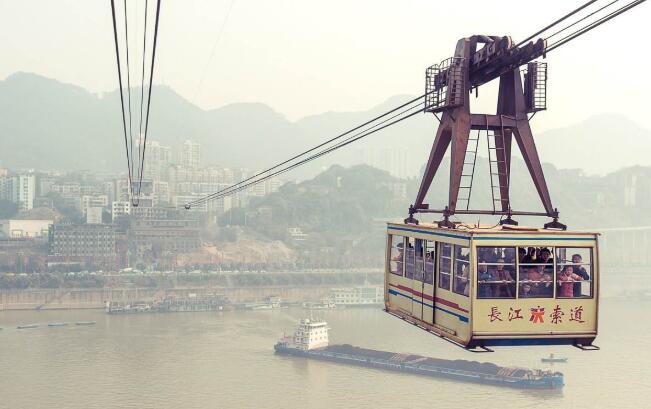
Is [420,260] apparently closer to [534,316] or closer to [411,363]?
[534,316]

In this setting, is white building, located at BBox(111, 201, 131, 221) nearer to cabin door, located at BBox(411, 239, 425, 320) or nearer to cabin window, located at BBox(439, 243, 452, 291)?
cabin door, located at BBox(411, 239, 425, 320)

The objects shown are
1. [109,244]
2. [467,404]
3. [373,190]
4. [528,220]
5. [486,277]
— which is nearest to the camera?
[486,277]

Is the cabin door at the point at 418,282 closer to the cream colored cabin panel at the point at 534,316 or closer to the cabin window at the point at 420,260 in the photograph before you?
the cabin window at the point at 420,260

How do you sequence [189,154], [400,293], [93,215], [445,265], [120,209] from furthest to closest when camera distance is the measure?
[189,154] → [93,215] → [120,209] → [400,293] → [445,265]

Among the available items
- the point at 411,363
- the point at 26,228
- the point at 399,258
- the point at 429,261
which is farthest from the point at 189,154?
the point at 429,261

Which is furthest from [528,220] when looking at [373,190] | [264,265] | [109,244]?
[109,244]

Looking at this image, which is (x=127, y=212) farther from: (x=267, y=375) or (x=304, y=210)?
(x=267, y=375)
